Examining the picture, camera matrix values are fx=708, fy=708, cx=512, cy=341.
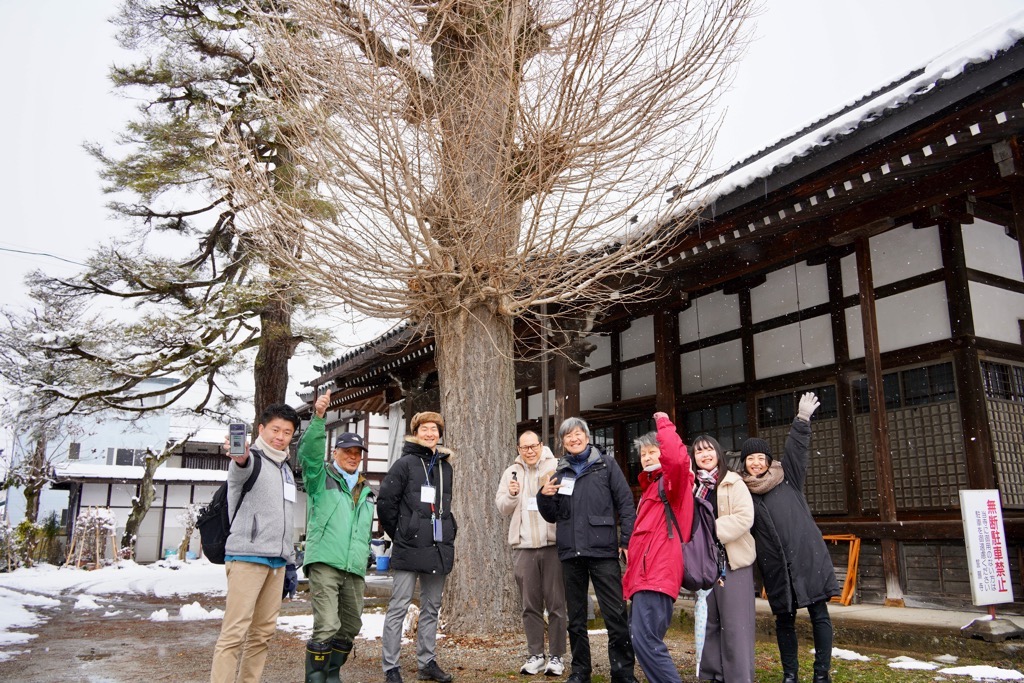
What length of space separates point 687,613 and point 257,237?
583 cm

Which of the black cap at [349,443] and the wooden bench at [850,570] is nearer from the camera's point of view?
the black cap at [349,443]

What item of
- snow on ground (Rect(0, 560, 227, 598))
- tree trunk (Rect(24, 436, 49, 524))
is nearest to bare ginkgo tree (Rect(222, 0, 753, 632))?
snow on ground (Rect(0, 560, 227, 598))

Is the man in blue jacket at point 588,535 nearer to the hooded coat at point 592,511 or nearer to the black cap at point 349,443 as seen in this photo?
the hooded coat at point 592,511

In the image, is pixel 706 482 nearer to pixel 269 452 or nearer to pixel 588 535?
pixel 588 535

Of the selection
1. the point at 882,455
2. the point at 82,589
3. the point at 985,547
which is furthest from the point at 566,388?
the point at 82,589

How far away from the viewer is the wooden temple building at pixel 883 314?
18.4 ft

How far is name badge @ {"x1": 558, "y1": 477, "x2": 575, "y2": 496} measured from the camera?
15.2 feet

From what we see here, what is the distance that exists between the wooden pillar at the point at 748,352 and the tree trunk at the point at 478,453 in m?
3.70

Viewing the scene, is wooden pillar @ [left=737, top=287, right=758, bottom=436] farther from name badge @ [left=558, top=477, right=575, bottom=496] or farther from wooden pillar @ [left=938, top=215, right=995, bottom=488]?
name badge @ [left=558, top=477, right=575, bottom=496]

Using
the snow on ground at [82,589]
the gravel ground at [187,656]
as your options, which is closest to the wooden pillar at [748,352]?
the gravel ground at [187,656]

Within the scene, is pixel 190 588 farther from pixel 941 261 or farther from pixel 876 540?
pixel 941 261

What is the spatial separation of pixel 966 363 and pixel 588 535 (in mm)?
4910

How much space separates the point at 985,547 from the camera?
5.51 m

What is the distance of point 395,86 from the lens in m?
6.86
